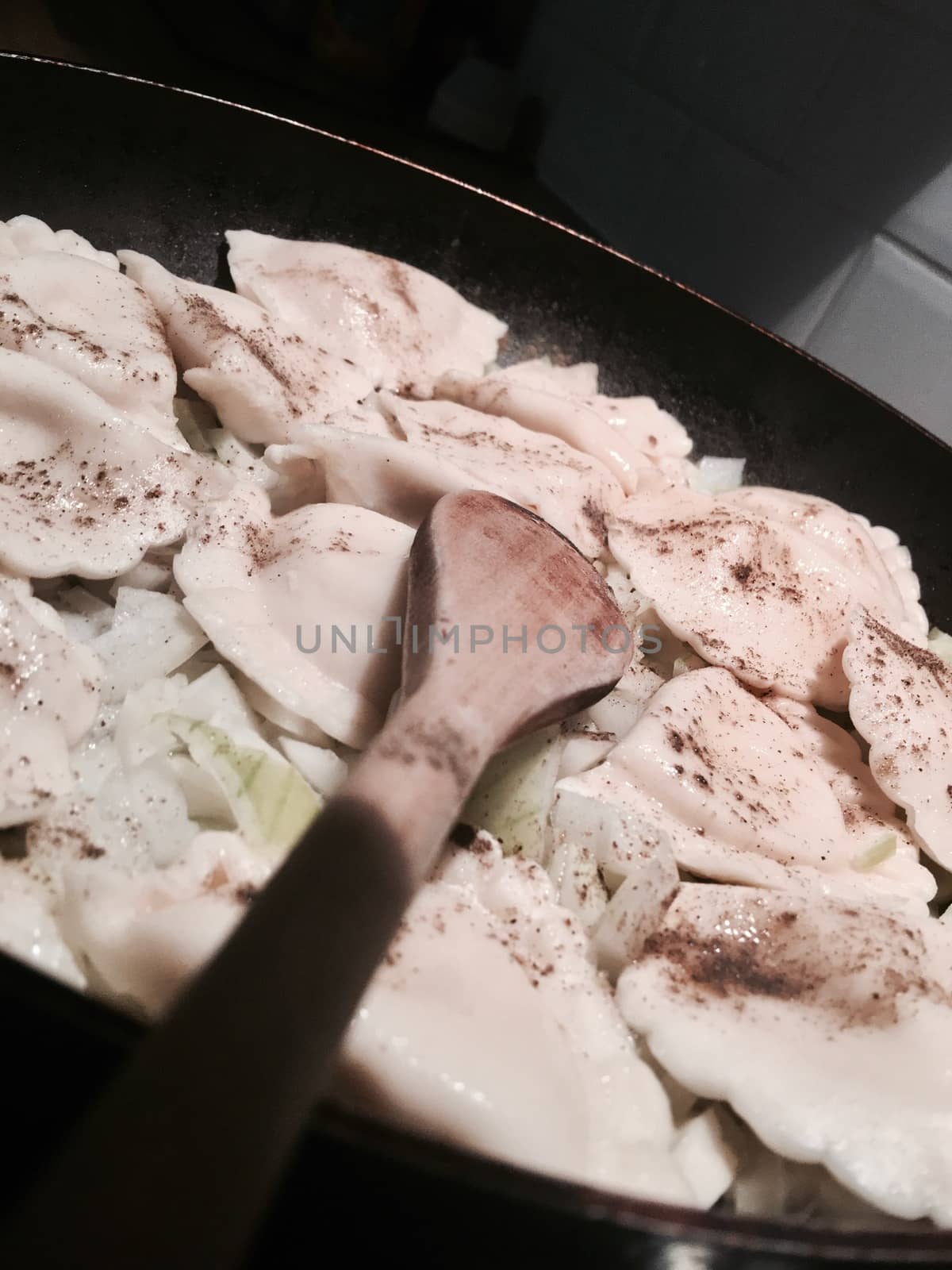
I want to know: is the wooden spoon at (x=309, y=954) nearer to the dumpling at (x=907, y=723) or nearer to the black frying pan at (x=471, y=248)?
the dumpling at (x=907, y=723)

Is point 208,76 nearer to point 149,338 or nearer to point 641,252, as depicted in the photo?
point 641,252

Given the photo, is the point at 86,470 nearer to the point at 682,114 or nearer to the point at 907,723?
the point at 907,723

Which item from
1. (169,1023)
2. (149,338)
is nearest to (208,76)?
(149,338)

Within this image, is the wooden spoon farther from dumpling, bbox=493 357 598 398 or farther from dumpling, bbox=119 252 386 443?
dumpling, bbox=493 357 598 398

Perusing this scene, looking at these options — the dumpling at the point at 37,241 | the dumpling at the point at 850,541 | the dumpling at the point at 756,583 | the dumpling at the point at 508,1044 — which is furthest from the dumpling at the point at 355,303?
the dumpling at the point at 508,1044

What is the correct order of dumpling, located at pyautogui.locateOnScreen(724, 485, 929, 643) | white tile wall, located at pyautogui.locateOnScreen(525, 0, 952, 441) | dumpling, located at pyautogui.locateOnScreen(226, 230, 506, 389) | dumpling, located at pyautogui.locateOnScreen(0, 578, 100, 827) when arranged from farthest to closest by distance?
white tile wall, located at pyautogui.locateOnScreen(525, 0, 952, 441)
dumpling, located at pyautogui.locateOnScreen(226, 230, 506, 389)
dumpling, located at pyautogui.locateOnScreen(724, 485, 929, 643)
dumpling, located at pyautogui.locateOnScreen(0, 578, 100, 827)

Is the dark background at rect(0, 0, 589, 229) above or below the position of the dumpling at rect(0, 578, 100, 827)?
above

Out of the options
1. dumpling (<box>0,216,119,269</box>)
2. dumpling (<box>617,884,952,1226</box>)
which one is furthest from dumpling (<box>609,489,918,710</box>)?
dumpling (<box>0,216,119,269</box>)
